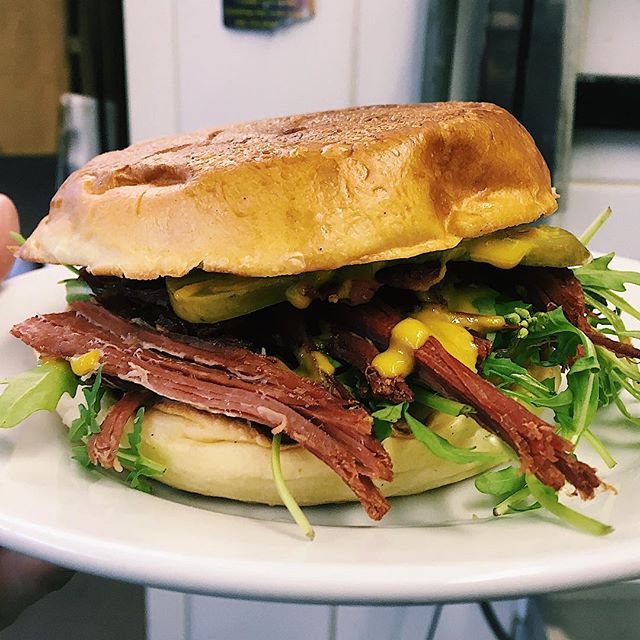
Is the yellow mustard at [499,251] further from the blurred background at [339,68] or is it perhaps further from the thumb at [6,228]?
the blurred background at [339,68]

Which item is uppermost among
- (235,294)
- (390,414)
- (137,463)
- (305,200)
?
(305,200)

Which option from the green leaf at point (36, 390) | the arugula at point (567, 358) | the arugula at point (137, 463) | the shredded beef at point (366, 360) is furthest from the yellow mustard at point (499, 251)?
the green leaf at point (36, 390)

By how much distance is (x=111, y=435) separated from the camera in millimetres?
1071

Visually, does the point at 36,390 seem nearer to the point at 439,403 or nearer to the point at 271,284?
the point at 271,284

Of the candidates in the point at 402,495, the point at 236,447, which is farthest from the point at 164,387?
the point at 402,495

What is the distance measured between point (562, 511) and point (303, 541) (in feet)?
1.02

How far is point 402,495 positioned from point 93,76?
87.7 inches

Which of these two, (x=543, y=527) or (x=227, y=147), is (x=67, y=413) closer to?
(x=227, y=147)

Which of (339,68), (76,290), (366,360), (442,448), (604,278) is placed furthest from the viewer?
(339,68)

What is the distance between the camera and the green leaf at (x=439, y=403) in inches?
40.4

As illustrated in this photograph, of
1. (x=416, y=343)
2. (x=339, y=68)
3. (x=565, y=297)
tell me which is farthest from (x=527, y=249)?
(x=339, y=68)

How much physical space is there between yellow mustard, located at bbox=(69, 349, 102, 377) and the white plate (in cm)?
13

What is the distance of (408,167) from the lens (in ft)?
3.58

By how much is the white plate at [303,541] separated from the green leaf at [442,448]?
81 mm
